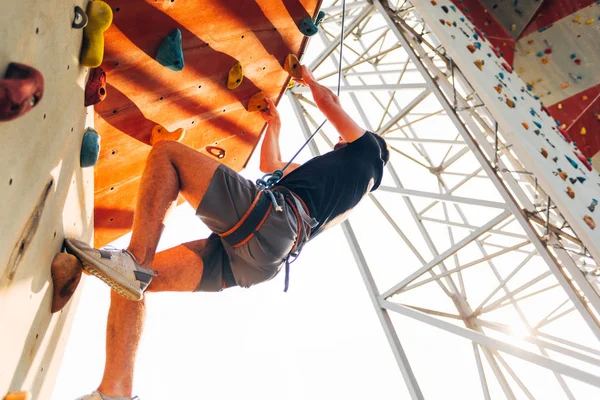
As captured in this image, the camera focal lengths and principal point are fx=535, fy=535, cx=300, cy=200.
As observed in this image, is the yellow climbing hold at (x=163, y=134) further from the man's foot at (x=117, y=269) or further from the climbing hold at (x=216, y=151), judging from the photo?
the man's foot at (x=117, y=269)

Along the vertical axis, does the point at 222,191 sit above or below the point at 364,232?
below

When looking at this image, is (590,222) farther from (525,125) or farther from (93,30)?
(93,30)

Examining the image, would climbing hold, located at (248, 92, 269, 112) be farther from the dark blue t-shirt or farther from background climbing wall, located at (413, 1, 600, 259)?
background climbing wall, located at (413, 1, 600, 259)

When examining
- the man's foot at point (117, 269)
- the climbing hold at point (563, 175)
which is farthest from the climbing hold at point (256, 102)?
the climbing hold at point (563, 175)

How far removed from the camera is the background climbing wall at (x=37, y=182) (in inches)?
49.5

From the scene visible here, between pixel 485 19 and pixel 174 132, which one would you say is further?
pixel 485 19

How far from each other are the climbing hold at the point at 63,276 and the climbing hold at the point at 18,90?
31.0 inches

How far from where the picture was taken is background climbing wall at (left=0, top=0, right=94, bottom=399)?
1257 millimetres

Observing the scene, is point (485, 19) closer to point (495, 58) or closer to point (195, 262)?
point (495, 58)

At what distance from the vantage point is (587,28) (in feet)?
21.8

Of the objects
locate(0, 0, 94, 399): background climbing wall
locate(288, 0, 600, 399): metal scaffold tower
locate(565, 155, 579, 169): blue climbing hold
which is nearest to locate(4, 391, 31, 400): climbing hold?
locate(0, 0, 94, 399): background climbing wall

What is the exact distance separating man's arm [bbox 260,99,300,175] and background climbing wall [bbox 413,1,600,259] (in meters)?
1.64

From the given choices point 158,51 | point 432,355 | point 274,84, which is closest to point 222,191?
point 158,51

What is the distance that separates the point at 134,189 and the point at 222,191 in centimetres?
99
